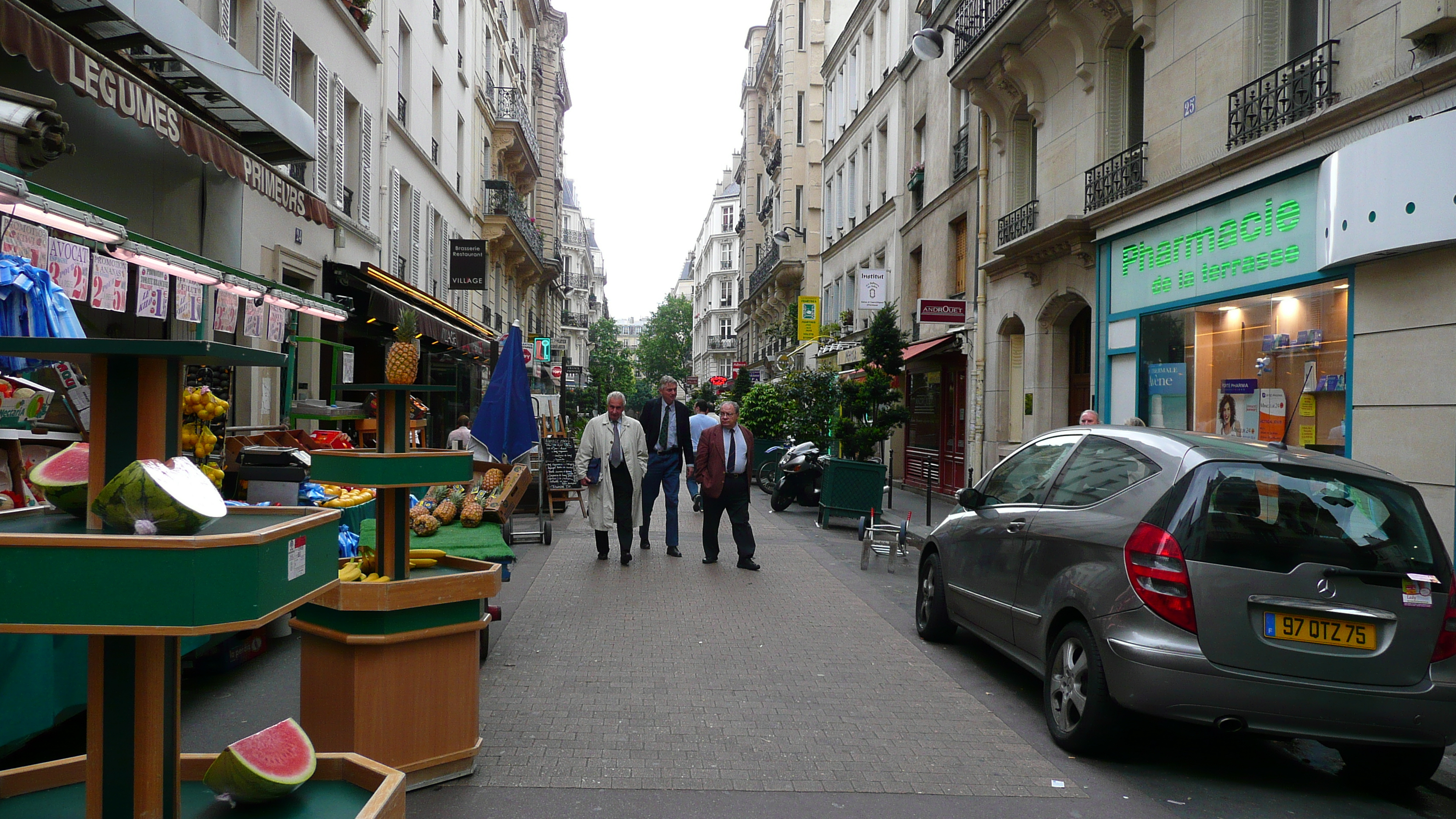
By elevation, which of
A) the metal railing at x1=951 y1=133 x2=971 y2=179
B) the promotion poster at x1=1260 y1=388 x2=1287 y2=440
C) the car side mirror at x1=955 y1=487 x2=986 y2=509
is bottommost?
the car side mirror at x1=955 y1=487 x2=986 y2=509

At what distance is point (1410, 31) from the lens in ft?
25.0

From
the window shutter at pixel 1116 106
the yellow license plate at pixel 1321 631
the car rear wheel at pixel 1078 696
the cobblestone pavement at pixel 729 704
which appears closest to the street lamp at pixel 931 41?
the window shutter at pixel 1116 106

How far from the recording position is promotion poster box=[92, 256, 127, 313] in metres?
6.89

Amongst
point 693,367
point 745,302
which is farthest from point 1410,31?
point 693,367

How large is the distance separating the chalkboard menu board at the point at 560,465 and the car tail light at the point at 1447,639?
11709 millimetres

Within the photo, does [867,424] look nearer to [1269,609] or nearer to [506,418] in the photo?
[506,418]

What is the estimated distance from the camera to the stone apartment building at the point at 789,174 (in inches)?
1478

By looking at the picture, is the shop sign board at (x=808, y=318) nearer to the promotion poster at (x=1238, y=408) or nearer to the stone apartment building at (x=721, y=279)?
the promotion poster at (x=1238, y=408)

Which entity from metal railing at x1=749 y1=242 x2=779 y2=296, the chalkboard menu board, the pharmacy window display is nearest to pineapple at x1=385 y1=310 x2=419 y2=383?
the pharmacy window display

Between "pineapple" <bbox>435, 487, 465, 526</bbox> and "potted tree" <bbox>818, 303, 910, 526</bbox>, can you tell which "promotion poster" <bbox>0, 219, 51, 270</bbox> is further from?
"potted tree" <bbox>818, 303, 910, 526</bbox>

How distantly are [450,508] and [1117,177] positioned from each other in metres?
10.2

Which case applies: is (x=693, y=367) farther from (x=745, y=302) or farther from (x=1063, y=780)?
(x=1063, y=780)

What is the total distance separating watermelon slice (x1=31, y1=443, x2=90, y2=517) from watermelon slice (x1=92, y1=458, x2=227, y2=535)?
204 millimetres

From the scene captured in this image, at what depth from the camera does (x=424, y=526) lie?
7.32m
